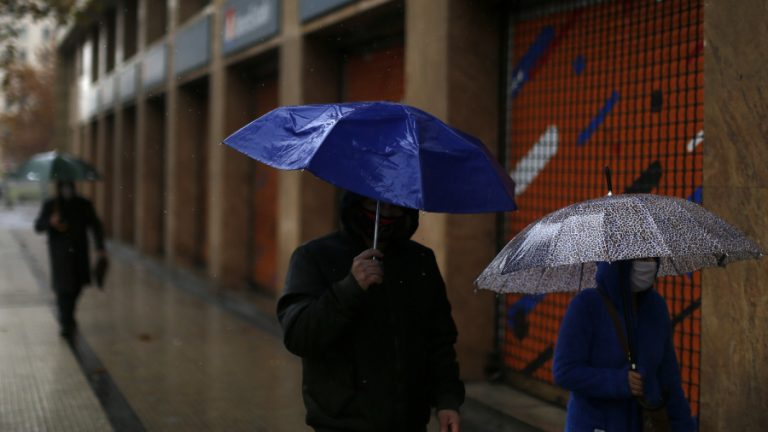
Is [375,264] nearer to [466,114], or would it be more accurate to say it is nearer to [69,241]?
[466,114]

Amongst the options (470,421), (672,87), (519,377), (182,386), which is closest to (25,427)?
(182,386)

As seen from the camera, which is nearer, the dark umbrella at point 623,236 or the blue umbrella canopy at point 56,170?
the dark umbrella at point 623,236

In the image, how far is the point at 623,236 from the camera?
117 inches

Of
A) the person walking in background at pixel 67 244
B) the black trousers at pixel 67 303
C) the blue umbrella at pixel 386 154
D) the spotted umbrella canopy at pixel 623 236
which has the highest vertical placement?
the blue umbrella at pixel 386 154

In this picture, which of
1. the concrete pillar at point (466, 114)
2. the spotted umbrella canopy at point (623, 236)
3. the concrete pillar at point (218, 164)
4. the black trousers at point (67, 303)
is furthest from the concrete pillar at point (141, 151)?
the spotted umbrella canopy at point (623, 236)

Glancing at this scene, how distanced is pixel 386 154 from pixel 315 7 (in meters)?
7.53

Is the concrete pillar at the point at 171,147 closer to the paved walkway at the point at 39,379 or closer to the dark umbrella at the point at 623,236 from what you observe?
the paved walkway at the point at 39,379

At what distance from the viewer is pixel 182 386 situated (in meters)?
7.43

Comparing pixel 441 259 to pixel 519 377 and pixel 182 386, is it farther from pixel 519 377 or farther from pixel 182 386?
pixel 182 386

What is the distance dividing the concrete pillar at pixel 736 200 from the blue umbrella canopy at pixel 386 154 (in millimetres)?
2054

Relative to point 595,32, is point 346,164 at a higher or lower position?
lower

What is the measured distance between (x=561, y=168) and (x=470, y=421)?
198 cm

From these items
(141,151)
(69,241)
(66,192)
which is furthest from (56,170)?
(141,151)

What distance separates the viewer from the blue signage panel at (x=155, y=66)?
17719 mm
